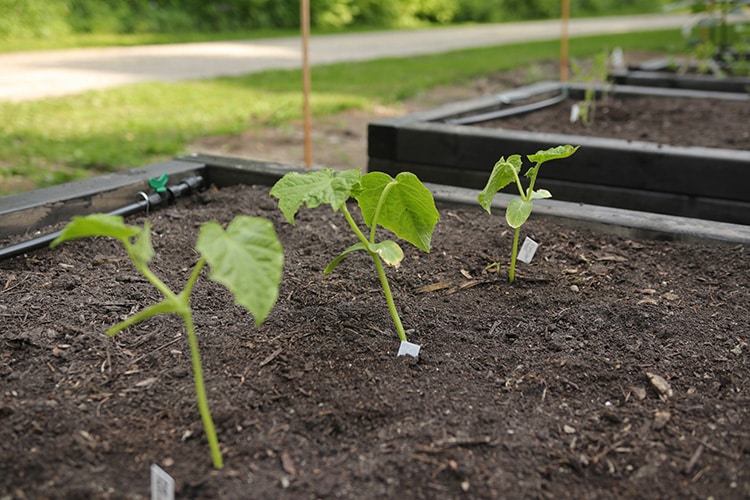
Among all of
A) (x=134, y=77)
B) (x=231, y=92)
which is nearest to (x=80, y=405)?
(x=231, y=92)

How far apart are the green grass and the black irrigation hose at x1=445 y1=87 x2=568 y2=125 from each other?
1956 mm

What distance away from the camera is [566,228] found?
2.52m

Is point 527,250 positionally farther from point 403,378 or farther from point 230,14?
point 230,14

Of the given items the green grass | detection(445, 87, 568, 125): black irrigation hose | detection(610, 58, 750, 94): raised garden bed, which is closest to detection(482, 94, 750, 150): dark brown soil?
detection(445, 87, 568, 125): black irrigation hose

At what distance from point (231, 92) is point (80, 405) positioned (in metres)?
6.16

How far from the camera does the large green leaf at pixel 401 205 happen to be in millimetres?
1864

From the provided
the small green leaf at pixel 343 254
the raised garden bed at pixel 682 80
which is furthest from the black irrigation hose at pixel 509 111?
the small green leaf at pixel 343 254

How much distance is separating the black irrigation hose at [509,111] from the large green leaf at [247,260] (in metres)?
A: 2.75

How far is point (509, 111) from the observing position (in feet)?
14.4

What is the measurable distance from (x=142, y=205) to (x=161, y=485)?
159cm

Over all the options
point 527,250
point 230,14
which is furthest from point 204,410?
point 230,14

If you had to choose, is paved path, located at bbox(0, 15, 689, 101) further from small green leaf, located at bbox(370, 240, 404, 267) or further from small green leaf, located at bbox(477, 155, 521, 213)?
small green leaf, located at bbox(370, 240, 404, 267)

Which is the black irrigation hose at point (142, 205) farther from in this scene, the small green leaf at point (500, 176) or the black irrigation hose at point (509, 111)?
the black irrigation hose at point (509, 111)

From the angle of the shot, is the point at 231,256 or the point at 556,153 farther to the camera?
the point at 556,153
